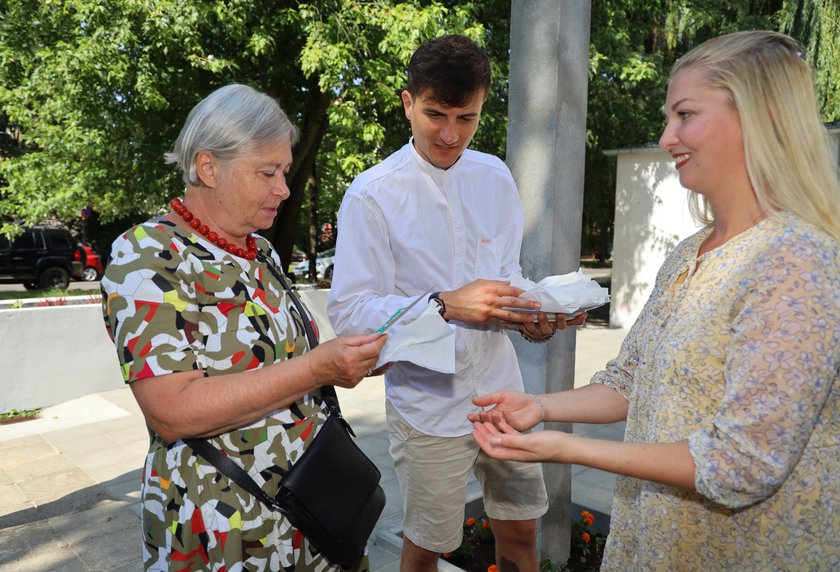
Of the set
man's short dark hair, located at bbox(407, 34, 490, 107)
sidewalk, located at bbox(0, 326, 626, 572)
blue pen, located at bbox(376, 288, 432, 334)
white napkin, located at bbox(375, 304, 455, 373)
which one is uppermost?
man's short dark hair, located at bbox(407, 34, 490, 107)

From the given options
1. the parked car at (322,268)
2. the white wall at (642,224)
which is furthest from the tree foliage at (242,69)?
the parked car at (322,268)

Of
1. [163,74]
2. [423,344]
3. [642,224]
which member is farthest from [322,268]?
[423,344]

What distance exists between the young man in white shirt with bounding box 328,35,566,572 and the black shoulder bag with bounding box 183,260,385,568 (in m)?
0.39

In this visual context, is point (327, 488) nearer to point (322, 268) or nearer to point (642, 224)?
point (642, 224)

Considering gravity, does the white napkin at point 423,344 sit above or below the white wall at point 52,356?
above

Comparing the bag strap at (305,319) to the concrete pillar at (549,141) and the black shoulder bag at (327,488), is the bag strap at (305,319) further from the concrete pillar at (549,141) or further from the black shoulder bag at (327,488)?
the concrete pillar at (549,141)

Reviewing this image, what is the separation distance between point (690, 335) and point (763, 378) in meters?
0.21

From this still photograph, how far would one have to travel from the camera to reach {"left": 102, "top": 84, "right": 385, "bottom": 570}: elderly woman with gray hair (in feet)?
5.09

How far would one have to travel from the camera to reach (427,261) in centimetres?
238

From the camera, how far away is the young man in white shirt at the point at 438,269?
229 centimetres

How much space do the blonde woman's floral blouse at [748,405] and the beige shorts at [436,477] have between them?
0.92 meters

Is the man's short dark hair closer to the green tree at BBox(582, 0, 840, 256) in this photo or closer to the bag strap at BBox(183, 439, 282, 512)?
the bag strap at BBox(183, 439, 282, 512)

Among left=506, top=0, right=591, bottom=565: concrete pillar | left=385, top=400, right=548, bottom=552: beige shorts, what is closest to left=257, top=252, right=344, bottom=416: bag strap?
left=385, top=400, right=548, bottom=552: beige shorts

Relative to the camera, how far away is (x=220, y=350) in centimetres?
165
